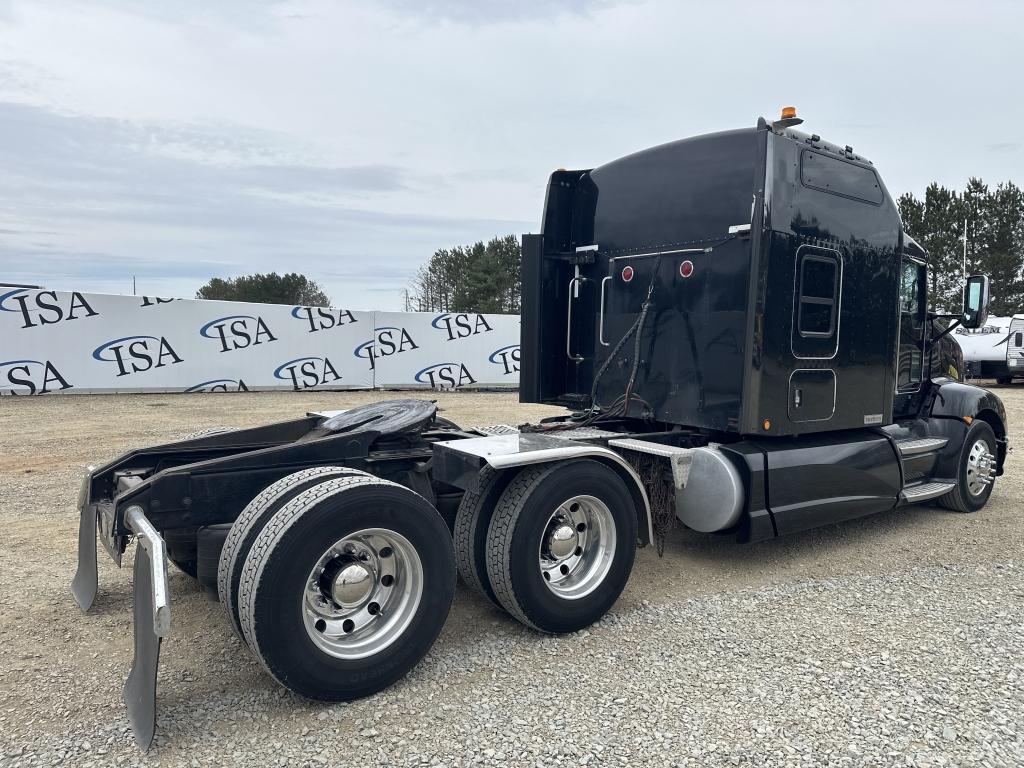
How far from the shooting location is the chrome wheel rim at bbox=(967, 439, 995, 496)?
666 cm

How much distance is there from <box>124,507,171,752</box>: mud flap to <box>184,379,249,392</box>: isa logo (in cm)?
1656

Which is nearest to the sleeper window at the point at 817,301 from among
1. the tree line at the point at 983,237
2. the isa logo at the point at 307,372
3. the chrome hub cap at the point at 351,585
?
the chrome hub cap at the point at 351,585

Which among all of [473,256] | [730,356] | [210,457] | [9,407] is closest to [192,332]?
[9,407]

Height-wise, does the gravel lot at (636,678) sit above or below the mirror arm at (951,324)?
below

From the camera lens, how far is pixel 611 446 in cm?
470

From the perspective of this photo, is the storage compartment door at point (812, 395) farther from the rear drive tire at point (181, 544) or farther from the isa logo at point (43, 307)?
the isa logo at point (43, 307)

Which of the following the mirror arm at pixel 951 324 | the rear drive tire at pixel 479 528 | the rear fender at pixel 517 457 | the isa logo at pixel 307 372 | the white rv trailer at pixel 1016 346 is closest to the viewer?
the rear fender at pixel 517 457

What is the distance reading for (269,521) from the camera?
314cm

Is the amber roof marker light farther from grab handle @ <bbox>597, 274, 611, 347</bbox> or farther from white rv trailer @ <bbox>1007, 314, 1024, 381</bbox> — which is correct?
white rv trailer @ <bbox>1007, 314, 1024, 381</bbox>

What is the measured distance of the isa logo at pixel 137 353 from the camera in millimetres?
17219

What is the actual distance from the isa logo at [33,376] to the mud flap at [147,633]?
16.2 m

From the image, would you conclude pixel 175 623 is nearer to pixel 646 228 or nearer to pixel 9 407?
pixel 646 228

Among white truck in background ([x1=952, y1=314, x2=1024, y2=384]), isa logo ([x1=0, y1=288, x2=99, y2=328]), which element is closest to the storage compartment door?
isa logo ([x1=0, y1=288, x2=99, y2=328])

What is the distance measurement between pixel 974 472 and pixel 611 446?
4.08 m
